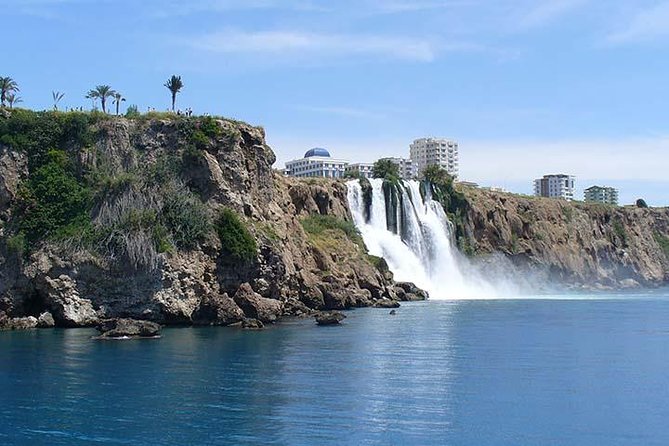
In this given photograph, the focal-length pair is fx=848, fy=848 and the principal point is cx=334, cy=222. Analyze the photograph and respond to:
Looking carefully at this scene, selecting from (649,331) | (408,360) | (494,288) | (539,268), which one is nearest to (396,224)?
(494,288)

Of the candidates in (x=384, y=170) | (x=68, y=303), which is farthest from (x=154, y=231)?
(x=384, y=170)

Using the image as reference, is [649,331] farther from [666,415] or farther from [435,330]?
[666,415]

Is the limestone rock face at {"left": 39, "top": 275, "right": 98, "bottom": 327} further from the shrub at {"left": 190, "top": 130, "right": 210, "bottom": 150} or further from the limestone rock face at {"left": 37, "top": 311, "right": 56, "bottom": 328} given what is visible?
the shrub at {"left": 190, "top": 130, "right": 210, "bottom": 150}

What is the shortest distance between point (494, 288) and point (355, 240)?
31540 millimetres

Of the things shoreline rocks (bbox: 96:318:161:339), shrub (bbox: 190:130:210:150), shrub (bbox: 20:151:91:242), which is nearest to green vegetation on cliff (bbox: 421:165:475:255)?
shrub (bbox: 190:130:210:150)

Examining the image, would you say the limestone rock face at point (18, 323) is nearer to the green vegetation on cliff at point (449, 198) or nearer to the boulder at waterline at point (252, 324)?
the boulder at waterline at point (252, 324)

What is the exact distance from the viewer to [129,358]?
46969 millimetres

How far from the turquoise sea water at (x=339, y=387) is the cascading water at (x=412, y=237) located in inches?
1526

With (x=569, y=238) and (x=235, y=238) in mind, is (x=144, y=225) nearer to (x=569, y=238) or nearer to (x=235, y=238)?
(x=235, y=238)

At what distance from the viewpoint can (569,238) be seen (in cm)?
14312

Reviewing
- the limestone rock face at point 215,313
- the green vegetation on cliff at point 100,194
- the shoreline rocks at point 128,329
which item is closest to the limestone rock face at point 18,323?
the green vegetation on cliff at point 100,194

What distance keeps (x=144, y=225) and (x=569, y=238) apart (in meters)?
94.9

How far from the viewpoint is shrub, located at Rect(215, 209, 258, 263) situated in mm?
68000

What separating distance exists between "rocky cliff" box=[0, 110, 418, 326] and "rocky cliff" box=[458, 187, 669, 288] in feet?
156
